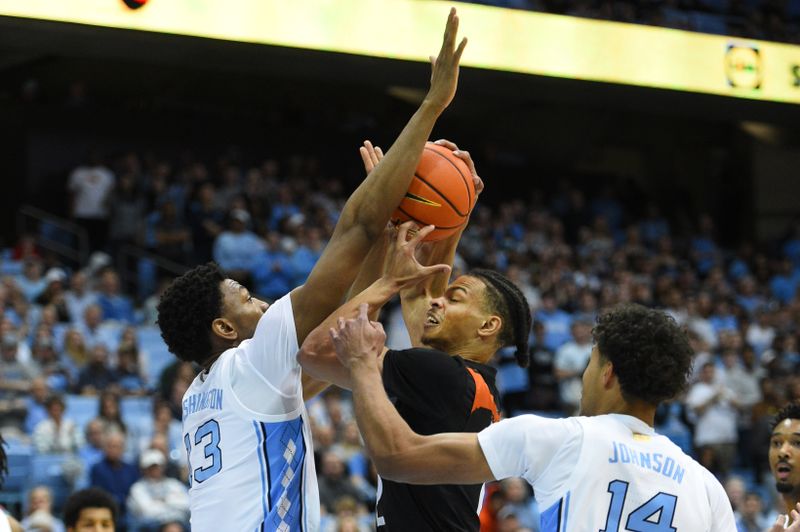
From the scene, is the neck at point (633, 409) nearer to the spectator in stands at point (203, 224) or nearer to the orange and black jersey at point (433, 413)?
the orange and black jersey at point (433, 413)

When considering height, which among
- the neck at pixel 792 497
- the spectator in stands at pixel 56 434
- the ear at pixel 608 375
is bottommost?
the neck at pixel 792 497

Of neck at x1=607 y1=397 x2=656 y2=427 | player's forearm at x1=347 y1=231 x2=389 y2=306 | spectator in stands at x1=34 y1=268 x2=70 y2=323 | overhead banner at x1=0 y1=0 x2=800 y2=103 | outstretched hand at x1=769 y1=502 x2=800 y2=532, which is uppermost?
overhead banner at x1=0 y1=0 x2=800 y2=103

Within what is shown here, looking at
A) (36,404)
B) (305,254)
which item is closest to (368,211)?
(36,404)

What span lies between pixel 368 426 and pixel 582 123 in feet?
63.9

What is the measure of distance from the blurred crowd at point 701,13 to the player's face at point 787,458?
437 inches

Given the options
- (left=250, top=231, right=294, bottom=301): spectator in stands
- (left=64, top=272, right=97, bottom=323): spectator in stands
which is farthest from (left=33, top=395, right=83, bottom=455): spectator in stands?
(left=250, top=231, right=294, bottom=301): spectator in stands

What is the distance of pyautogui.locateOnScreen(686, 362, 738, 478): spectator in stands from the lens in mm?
13719

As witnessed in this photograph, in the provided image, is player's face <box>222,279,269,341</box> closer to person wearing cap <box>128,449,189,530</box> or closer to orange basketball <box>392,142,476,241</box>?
orange basketball <box>392,142,476,241</box>

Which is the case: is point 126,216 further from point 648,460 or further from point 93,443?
point 648,460

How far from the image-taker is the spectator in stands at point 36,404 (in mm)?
10508

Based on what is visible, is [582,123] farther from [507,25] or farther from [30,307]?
[30,307]

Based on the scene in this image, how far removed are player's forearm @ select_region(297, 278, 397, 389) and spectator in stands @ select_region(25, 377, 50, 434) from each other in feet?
23.9

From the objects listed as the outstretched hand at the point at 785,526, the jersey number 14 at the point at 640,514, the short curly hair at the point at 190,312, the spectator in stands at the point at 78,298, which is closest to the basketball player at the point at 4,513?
the short curly hair at the point at 190,312

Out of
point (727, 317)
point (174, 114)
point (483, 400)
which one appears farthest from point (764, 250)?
point (483, 400)
